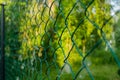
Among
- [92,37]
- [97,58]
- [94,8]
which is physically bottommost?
[97,58]

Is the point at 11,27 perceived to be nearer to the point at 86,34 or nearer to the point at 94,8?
the point at 94,8

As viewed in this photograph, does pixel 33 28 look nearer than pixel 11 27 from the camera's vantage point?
Yes

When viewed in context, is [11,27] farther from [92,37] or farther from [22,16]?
[92,37]

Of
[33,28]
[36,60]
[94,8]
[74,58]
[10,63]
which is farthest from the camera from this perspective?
[74,58]

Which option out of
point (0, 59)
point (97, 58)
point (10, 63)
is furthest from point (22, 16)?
point (97, 58)

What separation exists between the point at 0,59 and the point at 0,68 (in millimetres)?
74

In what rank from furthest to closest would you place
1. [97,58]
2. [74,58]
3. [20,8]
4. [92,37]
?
[97,58]
[92,37]
[74,58]
[20,8]

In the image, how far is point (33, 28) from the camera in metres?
1.60

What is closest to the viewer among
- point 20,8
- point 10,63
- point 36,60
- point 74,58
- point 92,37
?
point 36,60

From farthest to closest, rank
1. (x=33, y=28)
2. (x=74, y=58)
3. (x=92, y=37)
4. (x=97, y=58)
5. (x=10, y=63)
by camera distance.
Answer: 1. (x=97, y=58)
2. (x=92, y=37)
3. (x=74, y=58)
4. (x=10, y=63)
5. (x=33, y=28)

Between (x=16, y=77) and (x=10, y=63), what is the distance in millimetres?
325

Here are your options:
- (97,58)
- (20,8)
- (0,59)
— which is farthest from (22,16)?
(97,58)

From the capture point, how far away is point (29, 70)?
166 cm

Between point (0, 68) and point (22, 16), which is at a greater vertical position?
point (22, 16)
